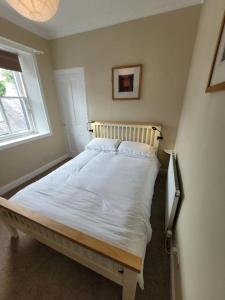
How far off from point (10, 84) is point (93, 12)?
6.27 feet

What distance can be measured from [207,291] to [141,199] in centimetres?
85

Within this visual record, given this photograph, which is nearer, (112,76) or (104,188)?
(104,188)

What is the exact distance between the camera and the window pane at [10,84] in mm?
2400

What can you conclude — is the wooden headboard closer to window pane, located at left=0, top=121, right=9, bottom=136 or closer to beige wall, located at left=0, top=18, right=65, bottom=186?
beige wall, located at left=0, top=18, right=65, bottom=186

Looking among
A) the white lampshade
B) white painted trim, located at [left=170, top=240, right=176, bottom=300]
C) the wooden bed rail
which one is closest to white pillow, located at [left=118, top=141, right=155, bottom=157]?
white painted trim, located at [left=170, top=240, right=176, bottom=300]

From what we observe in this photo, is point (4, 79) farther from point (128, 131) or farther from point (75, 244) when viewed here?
point (75, 244)

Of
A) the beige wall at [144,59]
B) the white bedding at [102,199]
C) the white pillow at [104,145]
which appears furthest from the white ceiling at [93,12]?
the white bedding at [102,199]

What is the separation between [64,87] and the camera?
303 cm

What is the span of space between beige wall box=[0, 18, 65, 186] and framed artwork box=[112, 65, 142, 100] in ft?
4.81

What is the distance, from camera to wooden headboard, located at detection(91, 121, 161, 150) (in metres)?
2.54

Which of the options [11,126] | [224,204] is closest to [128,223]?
[224,204]

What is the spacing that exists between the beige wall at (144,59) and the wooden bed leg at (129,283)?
218 cm

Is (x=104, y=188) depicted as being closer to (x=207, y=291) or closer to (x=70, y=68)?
(x=207, y=291)

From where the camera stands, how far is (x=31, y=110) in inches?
115
